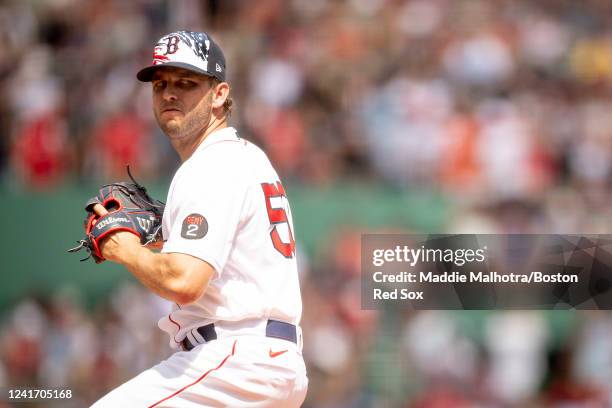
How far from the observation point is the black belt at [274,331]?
169 inches

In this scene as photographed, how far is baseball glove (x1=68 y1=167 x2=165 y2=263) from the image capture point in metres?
4.28

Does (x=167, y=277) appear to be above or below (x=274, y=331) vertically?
above

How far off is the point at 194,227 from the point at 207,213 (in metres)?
0.07

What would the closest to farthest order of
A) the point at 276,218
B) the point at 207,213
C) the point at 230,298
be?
the point at 207,213 < the point at 230,298 < the point at 276,218

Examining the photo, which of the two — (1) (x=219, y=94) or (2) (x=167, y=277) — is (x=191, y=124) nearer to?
(1) (x=219, y=94)

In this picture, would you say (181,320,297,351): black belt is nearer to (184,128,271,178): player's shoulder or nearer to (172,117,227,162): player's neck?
(184,128,271,178): player's shoulder

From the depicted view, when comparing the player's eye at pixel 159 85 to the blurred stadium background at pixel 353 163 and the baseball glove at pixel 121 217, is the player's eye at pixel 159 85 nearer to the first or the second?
the baseball glove at pixel 121 217

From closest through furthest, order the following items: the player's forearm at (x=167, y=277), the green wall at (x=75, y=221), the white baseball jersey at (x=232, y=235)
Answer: the player's forearm at (x=167, y=277), the white baseball jersey at (x=232, y=235), the green wall at (x=75, y=221)

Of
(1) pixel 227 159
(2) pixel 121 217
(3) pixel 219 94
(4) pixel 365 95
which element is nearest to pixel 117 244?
(2) pixel 121 217

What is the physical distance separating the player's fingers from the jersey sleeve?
12.1 inches

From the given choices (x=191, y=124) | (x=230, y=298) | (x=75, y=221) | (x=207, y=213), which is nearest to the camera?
(x=207, y=213)

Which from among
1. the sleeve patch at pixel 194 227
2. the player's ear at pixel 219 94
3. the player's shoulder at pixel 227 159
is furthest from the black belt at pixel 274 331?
the player's ear at pixel 219 94

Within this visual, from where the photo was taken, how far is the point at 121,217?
4.32 m

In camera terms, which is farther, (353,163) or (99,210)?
(353,163)
